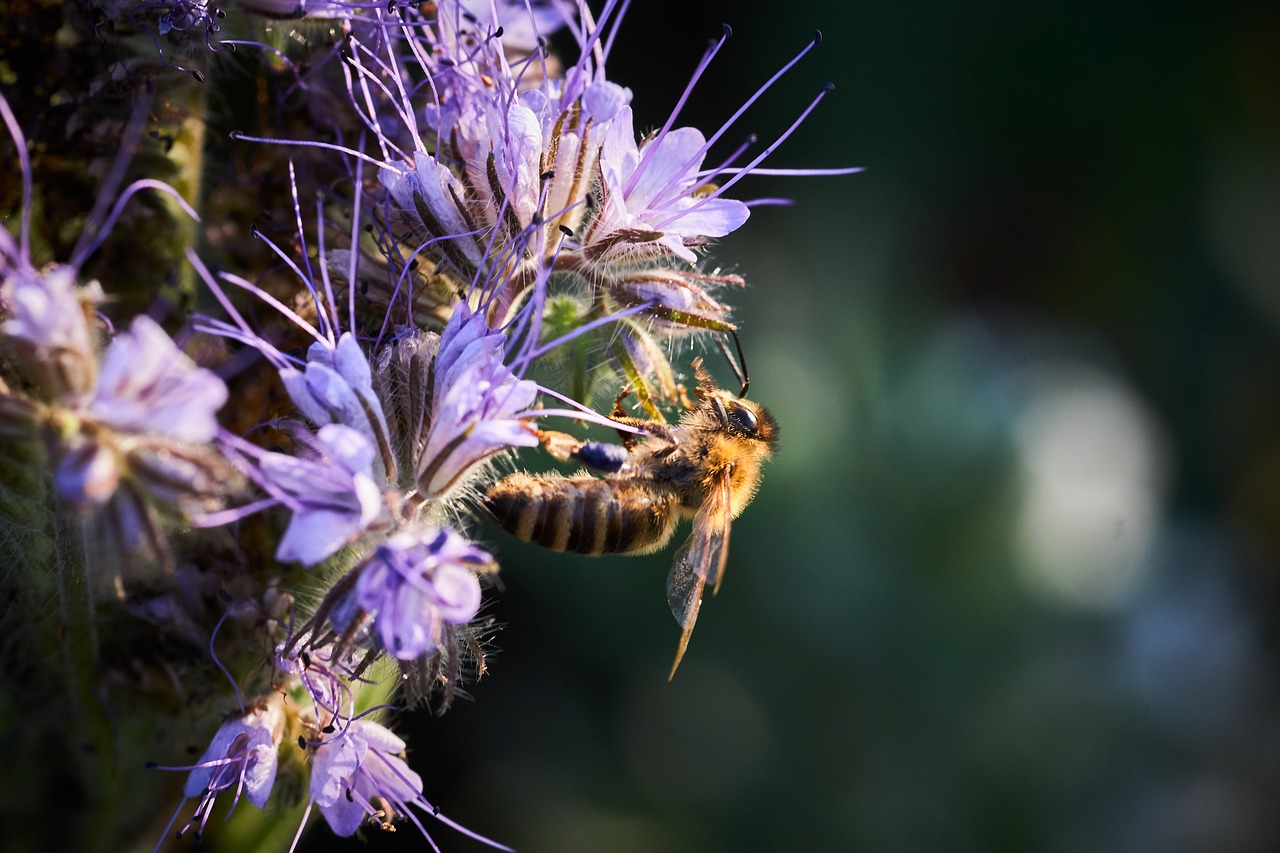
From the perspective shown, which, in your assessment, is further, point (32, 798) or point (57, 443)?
point (32, 798)

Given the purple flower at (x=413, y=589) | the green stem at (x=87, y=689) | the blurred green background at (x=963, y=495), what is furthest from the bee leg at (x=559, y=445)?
the blurred green background at (x=963, y=495)

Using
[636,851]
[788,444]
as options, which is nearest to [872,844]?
[636,851]

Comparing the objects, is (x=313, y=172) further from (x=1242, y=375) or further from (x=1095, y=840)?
(x=1242, y=375)

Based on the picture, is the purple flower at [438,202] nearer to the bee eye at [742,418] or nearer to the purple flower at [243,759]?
the bee eye at [742,418]

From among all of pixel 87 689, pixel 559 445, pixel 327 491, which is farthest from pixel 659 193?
pixel 87 689

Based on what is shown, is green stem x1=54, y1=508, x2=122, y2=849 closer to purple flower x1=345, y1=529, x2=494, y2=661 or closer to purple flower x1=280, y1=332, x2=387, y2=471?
purple flower x1=280, y1=332, x2=387, y2=471

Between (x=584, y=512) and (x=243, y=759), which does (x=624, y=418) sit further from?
(x=243, y=759)

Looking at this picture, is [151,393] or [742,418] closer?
[151,393]
